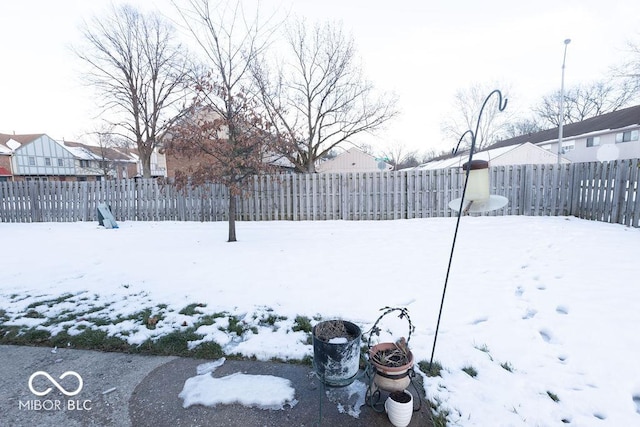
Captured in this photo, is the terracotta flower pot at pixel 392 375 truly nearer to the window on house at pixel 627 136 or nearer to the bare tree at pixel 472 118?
the window on house at pixel 627 136

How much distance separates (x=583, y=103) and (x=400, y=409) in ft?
165

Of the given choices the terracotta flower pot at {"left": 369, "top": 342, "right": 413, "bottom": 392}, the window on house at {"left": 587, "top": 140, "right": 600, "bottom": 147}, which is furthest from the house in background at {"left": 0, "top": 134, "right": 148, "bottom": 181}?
the window on house at {"left": 587, "top": 140, "right": 600, "bottom": 147}

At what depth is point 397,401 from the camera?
1.87 metres

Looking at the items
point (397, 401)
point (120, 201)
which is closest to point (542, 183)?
point (397, 401)

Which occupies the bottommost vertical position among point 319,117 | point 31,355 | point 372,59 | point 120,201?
point 31,355

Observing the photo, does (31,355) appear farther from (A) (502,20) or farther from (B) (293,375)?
(A) (502,20)

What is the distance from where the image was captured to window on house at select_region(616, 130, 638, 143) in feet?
71.5

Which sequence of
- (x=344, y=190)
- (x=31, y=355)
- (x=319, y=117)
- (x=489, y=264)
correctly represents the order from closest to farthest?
(x=31, y=355)
(x=489, y=264)
(x=344, y=190)
(x=319, y=117)

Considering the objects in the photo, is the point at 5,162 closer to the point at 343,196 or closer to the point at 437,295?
the point at 343,196

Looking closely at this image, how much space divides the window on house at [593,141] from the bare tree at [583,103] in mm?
12657

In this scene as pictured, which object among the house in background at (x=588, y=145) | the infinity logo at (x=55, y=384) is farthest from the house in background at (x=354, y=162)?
the infinity logo at (x=55, y=384)

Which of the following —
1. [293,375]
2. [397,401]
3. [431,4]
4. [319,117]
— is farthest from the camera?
[319,117]

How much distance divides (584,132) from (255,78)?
28.5 m

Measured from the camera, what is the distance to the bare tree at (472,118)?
3506cm
